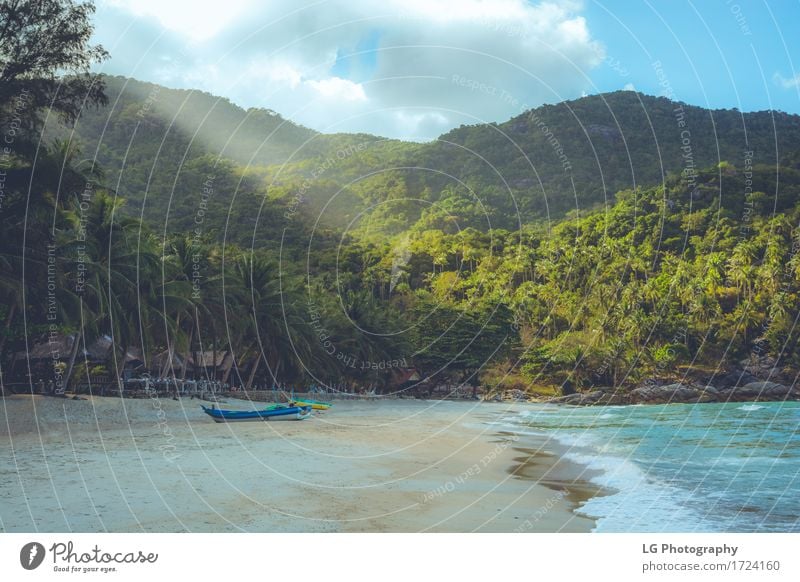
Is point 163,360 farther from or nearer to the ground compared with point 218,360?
farther from the ground

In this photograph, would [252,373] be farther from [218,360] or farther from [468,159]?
[468,159]

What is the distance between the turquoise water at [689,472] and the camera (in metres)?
14.7

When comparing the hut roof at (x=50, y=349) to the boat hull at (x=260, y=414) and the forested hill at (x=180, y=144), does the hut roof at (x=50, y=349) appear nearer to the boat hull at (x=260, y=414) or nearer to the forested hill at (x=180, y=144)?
the boat hull at (x=260, y=414)

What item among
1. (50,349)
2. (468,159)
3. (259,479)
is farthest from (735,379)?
(259,479)

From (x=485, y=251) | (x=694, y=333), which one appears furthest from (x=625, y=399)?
(x=485, y=251)

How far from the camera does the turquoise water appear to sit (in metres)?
14.7

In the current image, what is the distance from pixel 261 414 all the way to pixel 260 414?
0.10 metres

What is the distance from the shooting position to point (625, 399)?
82.3 m

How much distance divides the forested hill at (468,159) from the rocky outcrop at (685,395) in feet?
130

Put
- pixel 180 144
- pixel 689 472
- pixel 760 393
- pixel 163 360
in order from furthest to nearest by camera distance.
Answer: pixel 180 144 < pixel 760 393 < pixel 163 360 < pixel 689 472

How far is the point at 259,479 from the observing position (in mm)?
15703

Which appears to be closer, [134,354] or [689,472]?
[689,472]

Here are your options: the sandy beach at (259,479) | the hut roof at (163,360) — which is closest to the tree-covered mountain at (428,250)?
the hut roof at (163,360)
